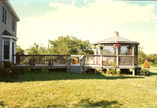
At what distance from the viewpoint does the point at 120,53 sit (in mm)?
14414

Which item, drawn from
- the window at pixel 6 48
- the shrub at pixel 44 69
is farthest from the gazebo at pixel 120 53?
the window at pixel 6 48

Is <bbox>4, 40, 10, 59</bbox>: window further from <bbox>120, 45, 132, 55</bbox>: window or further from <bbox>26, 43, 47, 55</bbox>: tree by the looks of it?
<bbox>120, 45, 132, 55</bbox>: window

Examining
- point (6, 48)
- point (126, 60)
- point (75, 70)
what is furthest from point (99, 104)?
point (6, 48)

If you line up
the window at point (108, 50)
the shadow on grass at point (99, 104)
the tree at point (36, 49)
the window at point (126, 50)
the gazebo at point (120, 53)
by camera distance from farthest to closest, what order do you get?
1. the tree at point (36, 49)
2. the window at point (108, 50)
3. the window at point (126, 50)
4. the gazebo at point (120, 53)
5. the shadow on grass at point (99, 104)

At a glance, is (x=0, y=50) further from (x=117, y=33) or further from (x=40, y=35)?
(x=40, y=35)

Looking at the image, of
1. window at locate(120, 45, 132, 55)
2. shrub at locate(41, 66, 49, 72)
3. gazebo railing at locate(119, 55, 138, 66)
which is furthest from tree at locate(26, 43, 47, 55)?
gazebo railing at locate(119, 55, 138, 66)

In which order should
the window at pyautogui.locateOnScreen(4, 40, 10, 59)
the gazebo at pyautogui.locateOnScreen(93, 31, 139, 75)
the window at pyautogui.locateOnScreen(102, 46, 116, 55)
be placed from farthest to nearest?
the window at pyautogui.locateOnScreen(102, 46, 116, 55), the gazebo at pyautogui.locateOnScreen(93, 31, 139, 75), the window at pyautogui.locateOnScreen(4, 40, 10, 59)

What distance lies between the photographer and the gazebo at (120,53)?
13961 millimetres

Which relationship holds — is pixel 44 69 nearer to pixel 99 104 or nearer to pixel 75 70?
pixel 75 70

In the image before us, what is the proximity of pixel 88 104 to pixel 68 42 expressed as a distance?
1198 inches

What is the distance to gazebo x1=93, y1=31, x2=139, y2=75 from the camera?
14.0 metres

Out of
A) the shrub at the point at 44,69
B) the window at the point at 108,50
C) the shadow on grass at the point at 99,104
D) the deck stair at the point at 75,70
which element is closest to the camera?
the shadow on grass at the point at 99,104

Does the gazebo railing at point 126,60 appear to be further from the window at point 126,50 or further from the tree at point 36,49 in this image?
the tree at point 36,49

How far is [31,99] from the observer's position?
5.40 m
